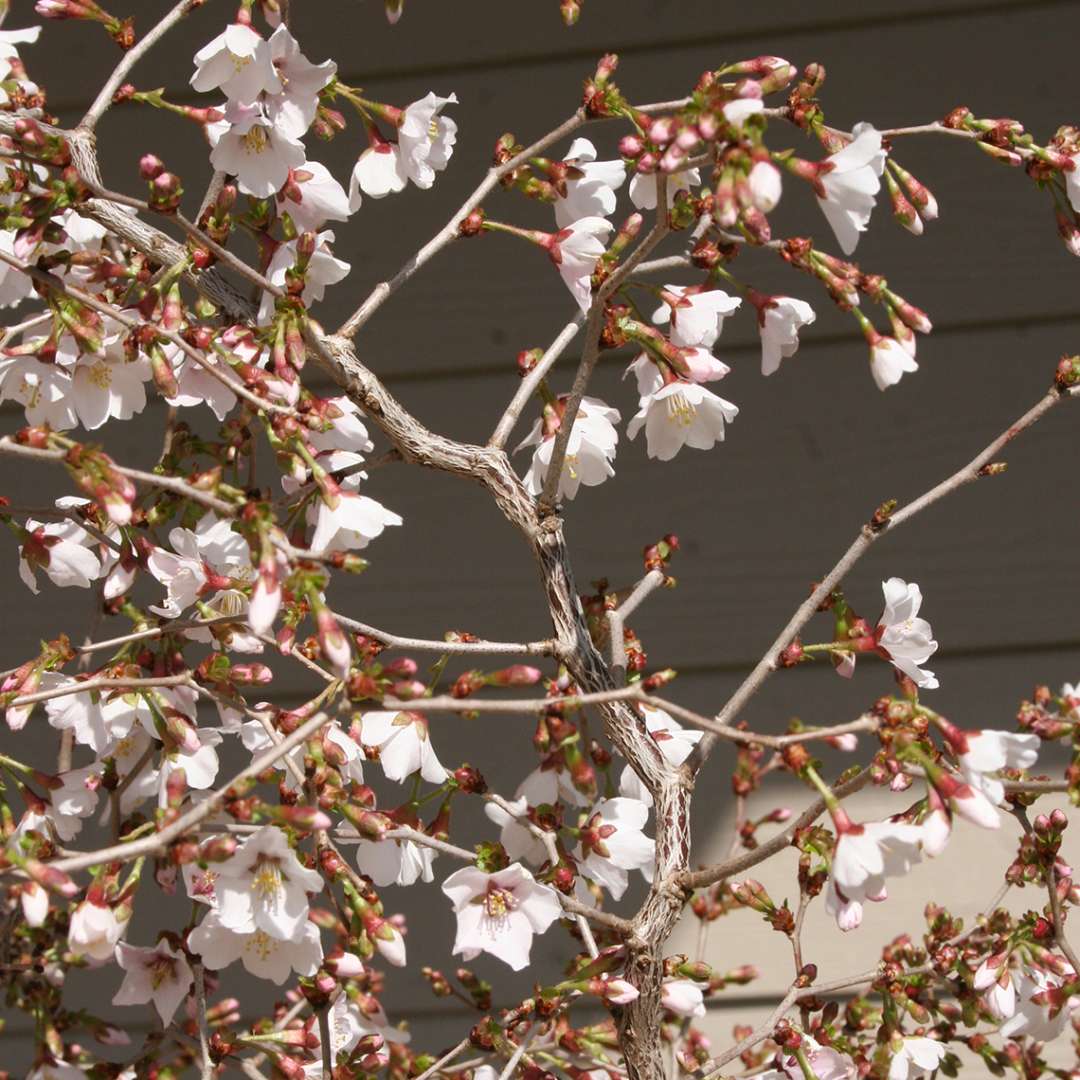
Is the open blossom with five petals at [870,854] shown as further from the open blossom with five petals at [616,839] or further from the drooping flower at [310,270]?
the drooping flower at [310,270]

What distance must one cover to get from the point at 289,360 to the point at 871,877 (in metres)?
0.54

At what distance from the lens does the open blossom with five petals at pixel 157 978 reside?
1.07 metres

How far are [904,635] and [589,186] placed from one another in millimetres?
459

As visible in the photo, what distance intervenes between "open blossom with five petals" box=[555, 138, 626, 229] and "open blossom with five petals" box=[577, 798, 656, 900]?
50 centimetres

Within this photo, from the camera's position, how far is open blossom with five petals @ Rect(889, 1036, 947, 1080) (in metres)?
1.01

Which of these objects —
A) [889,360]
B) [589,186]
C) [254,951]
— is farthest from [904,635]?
[254,951]

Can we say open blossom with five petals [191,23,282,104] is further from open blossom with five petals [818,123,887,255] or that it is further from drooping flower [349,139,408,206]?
open blossom with five petals [818,123,887,255]

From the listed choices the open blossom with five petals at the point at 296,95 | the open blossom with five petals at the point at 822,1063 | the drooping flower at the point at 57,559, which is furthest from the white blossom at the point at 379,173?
the open blossom with five petals at the point at 822,1063

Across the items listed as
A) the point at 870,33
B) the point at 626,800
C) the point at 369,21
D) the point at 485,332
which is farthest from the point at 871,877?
the point at 369,21

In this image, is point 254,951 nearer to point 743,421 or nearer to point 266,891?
point 266,891

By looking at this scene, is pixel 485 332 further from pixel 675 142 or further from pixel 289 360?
pixel 675 142

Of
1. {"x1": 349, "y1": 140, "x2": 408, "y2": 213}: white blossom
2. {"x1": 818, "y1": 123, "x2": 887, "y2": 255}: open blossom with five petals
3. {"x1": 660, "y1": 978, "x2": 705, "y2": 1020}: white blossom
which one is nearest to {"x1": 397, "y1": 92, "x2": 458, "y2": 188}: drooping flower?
{"x1": 349, "y1": 140, "x2": 408, "y2": 213}: white blossom

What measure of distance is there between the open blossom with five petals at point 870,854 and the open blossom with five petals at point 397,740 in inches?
14.8

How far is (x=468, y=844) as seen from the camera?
164 cm
